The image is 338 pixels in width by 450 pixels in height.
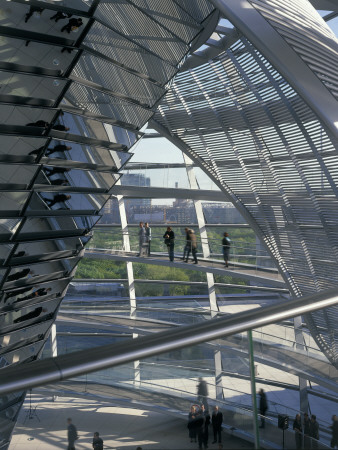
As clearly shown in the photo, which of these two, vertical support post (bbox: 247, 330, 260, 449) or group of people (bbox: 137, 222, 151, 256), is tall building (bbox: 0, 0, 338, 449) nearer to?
vertical support post (bbox: 247, 330, 260, 449)

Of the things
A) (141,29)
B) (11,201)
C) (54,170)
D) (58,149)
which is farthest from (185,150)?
(11,201)

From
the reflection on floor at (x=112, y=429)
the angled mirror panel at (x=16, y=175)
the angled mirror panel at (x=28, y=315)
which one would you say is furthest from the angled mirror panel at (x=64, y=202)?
the reflection on floor at (x=112, y=429)

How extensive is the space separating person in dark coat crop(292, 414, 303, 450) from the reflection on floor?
0.22 m

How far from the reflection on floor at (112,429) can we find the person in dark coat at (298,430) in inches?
8.7

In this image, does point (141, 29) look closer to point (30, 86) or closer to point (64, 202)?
point (30, 86)

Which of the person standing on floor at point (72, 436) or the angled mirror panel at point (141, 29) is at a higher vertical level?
the angled mirror panel at point (141, 29)

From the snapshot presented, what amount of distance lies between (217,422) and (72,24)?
16.7ft

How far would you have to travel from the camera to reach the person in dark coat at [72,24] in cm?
605

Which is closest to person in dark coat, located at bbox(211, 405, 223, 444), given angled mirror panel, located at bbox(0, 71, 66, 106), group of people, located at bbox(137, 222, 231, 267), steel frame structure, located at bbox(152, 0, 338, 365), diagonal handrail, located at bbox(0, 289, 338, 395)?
diagonal handrail, located at bbox(0, 289, 338, 395)

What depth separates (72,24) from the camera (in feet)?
19.9

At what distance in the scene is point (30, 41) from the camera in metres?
5.92

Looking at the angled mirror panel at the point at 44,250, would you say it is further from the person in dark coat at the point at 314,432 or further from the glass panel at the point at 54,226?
the person in dark coat at the point at 314,432

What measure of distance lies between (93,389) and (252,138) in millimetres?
14422

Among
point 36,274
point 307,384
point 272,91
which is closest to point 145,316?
point 272,91
